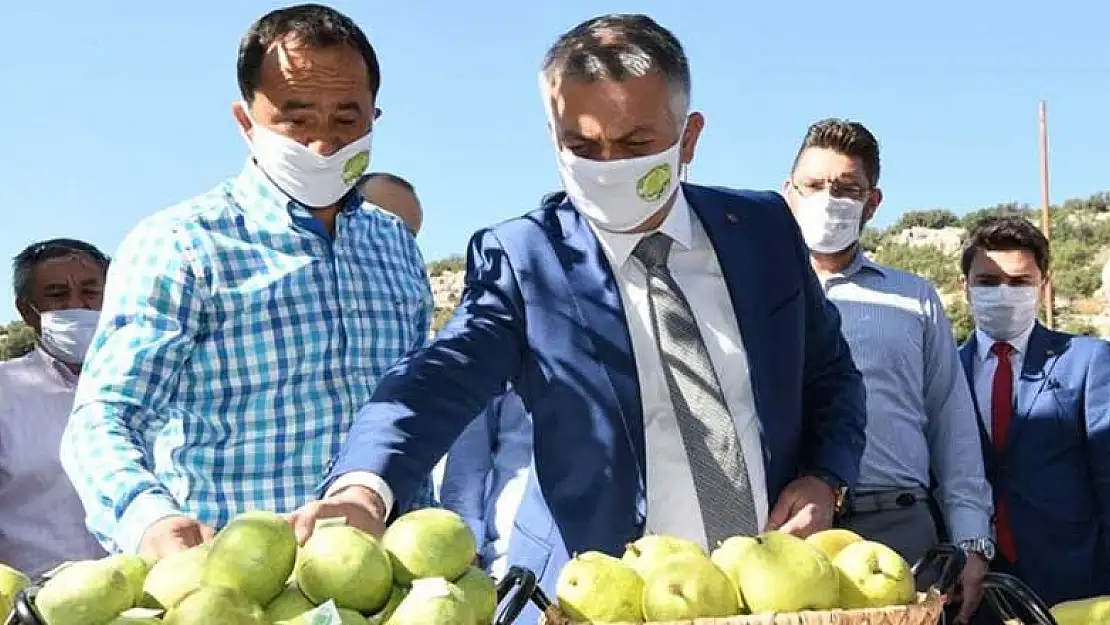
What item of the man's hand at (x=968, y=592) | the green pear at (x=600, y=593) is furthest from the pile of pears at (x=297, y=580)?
the man's hand at (x=968, y=592)

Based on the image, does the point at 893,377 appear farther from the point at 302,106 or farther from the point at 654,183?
the point at 302,106

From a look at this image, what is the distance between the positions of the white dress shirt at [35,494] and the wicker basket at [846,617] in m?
3.47

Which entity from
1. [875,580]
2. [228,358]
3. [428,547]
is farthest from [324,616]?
[228,358]

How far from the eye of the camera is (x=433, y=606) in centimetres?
169

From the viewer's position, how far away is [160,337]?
108 inches

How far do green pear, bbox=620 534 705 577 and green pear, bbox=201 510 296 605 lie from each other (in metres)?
0.60

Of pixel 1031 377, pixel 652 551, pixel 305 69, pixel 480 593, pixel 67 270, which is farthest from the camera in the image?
pixel 67 270

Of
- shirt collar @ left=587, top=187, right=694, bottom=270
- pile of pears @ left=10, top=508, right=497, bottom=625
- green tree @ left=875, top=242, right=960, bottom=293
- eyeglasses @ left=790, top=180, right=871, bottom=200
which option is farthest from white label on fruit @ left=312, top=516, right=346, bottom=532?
green tree @ left=875, top=242, right=960, bottom=293

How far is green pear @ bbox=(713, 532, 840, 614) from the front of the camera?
1.95 metres

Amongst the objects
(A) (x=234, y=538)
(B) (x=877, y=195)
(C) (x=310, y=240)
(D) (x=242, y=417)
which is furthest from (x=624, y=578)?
(B) (x=877, y=195)

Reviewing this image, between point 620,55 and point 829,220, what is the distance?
228 cm

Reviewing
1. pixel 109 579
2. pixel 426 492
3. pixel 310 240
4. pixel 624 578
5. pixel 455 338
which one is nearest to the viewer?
pixel 109 579

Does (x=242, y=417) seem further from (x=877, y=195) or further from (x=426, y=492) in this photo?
(x=877, y=195)

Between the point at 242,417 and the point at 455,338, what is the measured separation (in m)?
0.67
